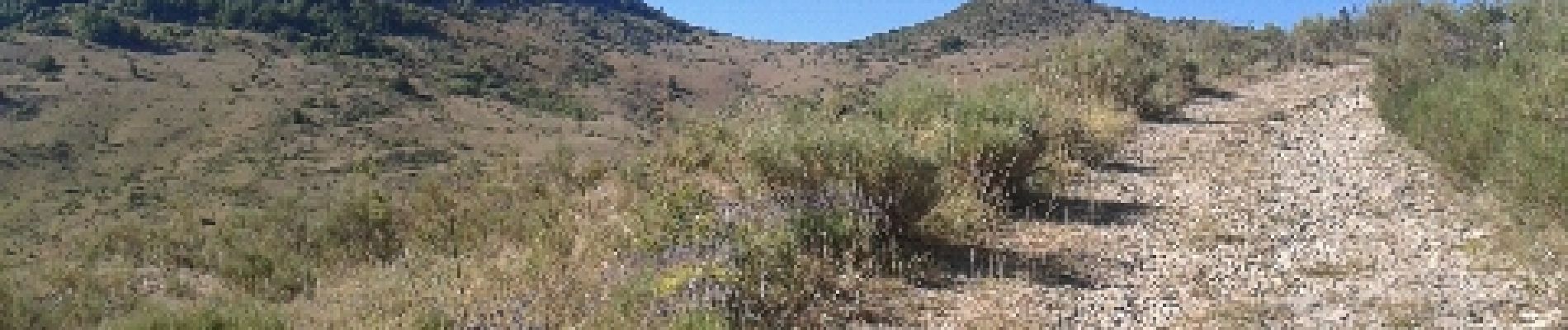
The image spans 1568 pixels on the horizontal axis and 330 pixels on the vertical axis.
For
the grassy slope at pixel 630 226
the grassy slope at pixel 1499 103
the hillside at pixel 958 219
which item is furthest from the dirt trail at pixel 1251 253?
the grassy slope at pixel 630 226

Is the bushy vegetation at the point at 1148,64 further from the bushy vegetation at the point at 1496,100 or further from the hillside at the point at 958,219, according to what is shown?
the bushy vegetation at the point at 1496,100

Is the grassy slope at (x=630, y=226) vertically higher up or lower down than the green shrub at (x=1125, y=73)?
lower down

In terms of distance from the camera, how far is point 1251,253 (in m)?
9.86

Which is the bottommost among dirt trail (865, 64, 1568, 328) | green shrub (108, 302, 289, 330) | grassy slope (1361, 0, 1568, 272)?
green shrub (108, 302, 289, 330)

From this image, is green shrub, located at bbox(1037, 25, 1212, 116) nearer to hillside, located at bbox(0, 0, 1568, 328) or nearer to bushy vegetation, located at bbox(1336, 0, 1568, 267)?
hillside, located at bbox(0, 0, 1568, 328)

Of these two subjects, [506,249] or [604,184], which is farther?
[604,184]

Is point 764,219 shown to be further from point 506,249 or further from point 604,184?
point 604,184

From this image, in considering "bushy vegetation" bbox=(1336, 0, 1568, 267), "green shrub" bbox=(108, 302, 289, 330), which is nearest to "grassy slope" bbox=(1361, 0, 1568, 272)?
"bushy vegetation" bbox=(1336, 0, 1568, 267)

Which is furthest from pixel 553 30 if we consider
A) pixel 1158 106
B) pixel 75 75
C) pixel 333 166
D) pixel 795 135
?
pixel 795 135

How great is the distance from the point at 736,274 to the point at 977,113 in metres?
6.61

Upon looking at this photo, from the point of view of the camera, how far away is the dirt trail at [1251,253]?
25.6 ft

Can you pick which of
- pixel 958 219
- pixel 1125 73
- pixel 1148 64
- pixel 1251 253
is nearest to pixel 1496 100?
pixel 1251 253

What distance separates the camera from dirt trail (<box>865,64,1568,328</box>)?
7.81 m

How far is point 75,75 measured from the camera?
280ft
